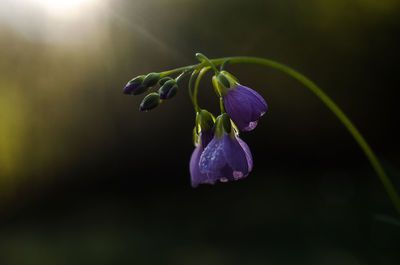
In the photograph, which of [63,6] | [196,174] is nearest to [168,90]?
[196,174]

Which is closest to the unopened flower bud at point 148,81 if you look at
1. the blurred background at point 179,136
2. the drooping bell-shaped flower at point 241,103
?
the drooping bell-shaped flower at point 241,103

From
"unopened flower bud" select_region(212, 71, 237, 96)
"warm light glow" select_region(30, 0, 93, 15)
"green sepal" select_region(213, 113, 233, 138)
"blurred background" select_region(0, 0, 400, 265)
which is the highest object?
"warm light glow" select_region(30, 0, 93, 15)

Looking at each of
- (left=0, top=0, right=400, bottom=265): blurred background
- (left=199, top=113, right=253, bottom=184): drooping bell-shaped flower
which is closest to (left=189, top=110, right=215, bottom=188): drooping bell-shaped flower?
(left=199, top=113, right=253, bottom=184): drooping bell-shaped flower

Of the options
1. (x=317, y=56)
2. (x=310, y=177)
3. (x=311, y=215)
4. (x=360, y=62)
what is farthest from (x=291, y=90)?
(x=311, y=215)

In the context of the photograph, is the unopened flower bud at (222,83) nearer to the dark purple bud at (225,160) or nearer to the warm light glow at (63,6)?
the dark purple bud at (225,160)

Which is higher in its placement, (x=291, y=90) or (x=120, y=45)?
(x=120, y=45)

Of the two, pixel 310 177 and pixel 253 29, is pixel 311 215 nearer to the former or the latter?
pixel 310 177

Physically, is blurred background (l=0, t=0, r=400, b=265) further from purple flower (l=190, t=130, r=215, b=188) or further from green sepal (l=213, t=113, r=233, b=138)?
green sepal (l=213, t=113, r=233, b=138)

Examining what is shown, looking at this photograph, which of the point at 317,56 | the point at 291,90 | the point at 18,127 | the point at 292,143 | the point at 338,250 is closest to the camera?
the point at 338,250
